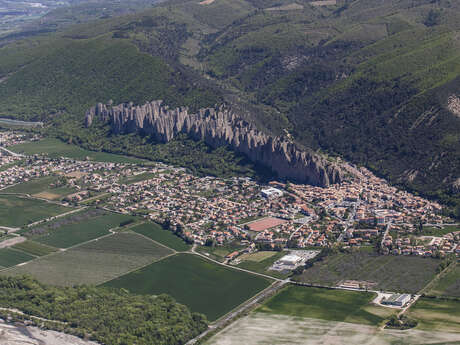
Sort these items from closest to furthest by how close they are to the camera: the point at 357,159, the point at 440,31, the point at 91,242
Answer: the point at 91,242
the point at 357,159
the point at 440,31

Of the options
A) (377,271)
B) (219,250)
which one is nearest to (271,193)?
(219,250)

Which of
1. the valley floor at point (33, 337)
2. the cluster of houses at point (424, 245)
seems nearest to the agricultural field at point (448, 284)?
the cluster of houses at point (424, 245)

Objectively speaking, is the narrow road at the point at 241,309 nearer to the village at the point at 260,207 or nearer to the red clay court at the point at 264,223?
the village at the point at 260,207

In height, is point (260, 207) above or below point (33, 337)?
above

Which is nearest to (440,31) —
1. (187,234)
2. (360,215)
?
(360,215)

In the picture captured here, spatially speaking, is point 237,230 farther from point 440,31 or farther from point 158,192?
point 440,31

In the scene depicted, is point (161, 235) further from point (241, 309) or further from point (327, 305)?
point (327, 305)
